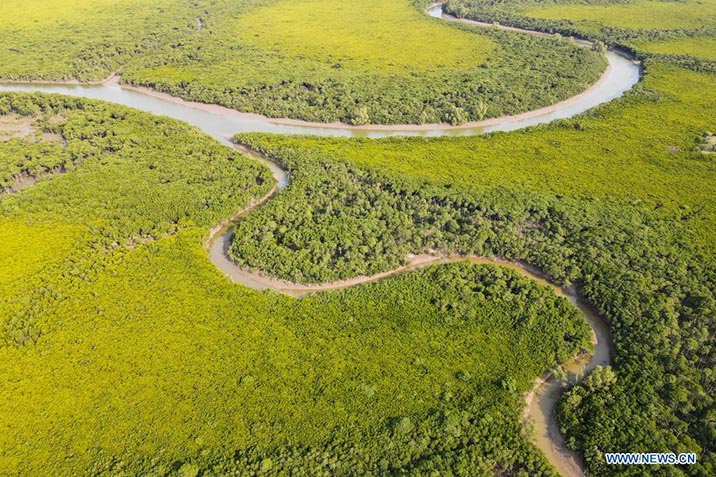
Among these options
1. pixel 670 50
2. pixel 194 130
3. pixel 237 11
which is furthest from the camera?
pixel 237 11

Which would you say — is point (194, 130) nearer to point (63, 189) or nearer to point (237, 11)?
point (63, 189)

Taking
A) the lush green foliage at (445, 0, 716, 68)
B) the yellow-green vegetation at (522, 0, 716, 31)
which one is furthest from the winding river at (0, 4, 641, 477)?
the yellow-green vegetation at (522, 0, 716, 31)

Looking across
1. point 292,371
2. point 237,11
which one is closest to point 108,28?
point 237,11

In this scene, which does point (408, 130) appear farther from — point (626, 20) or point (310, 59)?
point (626, 20)

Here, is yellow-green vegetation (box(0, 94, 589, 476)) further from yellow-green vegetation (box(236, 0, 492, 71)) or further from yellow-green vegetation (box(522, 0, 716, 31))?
yellow-green vegetation (box(522, 0, 716, 31))

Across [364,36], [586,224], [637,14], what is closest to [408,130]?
[586,224]

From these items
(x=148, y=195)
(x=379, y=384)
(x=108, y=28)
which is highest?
(x=108, y=28)
